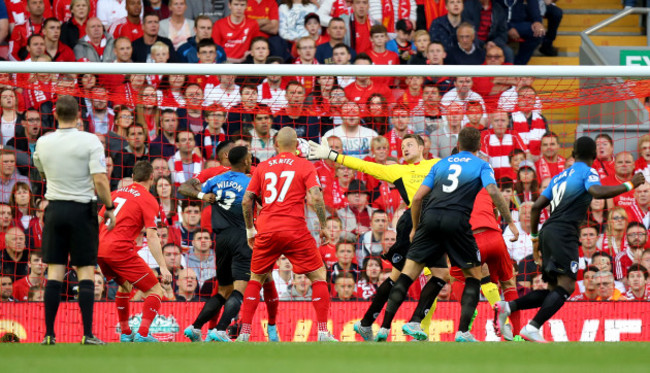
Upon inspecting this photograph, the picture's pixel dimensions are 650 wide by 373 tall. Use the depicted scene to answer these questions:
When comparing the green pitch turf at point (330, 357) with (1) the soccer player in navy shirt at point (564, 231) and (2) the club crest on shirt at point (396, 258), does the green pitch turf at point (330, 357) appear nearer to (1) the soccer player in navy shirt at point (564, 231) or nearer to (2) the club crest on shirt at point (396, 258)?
(1) the soccer player in navy shirt at point (564, 231)

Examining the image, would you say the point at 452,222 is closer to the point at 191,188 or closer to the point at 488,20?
the point at 191,188

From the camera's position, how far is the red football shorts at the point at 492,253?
412 inches

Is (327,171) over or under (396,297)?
over

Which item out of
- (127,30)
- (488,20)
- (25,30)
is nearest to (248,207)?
(127,30)

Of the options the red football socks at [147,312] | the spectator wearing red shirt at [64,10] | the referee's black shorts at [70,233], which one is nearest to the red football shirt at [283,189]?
the red football socks at [147,312]

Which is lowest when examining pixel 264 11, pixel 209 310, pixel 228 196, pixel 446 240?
pixel 209 310

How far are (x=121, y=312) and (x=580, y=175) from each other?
16.0 feet

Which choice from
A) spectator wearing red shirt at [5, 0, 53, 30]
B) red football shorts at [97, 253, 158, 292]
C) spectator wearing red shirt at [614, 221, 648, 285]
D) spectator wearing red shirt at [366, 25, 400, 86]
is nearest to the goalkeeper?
red football shorts at [97, 253, 158, 292]

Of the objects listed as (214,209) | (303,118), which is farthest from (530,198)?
(214,209)

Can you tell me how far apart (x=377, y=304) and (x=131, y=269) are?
2.50m

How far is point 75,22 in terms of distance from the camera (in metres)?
15.6

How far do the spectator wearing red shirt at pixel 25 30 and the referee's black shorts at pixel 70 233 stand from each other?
23.3 ft

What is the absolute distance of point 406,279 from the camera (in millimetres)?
9969

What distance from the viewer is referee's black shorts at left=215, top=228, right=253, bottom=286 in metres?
10.8
